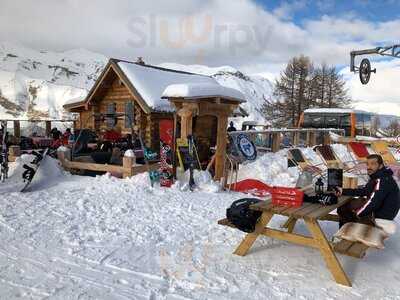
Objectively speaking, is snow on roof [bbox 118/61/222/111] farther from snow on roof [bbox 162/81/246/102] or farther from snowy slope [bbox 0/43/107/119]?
snowy slope [bbox 0/43/107/119]

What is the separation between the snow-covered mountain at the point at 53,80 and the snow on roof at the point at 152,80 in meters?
48.9

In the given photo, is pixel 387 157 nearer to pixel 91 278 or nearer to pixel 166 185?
pixel 166 185

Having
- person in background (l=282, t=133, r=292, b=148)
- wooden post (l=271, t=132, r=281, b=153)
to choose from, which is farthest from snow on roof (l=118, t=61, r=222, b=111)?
person in background (l=282, t=133, r=292, b=148)

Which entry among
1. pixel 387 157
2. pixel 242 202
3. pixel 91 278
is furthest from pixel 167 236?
pixel 387 157

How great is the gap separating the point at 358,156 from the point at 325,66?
90.2 feet

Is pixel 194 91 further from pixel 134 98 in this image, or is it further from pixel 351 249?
pixel 134 98

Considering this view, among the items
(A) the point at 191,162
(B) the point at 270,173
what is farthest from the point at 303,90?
(A) the point at 191,162

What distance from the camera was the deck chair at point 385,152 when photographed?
1142 centimetres

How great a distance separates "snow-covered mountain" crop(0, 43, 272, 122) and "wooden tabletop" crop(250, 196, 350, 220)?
6188 cm

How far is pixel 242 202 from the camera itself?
4535 millimetres

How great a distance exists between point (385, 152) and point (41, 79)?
12361cm

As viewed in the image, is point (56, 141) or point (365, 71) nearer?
point (56, 141)

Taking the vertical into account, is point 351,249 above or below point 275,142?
below

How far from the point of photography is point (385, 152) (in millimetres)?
11727
